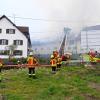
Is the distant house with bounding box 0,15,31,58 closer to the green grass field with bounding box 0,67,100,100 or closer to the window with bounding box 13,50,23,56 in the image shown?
the window with bounding box 13,50,23,56

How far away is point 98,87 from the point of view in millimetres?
20109

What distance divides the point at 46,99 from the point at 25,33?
233ft

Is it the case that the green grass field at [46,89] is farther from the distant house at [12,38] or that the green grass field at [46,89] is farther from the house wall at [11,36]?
the house wall at [11,36]

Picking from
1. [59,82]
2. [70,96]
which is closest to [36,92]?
[70,96]

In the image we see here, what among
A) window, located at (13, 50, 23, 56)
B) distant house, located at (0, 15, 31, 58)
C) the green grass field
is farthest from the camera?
distant house, located at (0, 15, 31, 58)

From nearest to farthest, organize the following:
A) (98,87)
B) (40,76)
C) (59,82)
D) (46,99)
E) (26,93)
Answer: (46,99) < (26,93) < (98,87) < (59,82) < (40,76)

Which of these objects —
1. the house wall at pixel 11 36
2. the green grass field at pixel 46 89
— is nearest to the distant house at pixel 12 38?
the house wall at pixel 11 36

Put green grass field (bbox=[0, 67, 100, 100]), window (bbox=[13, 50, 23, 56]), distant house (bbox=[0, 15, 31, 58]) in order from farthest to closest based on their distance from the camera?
1. distant house (bbox=[0, 15, 31, 58])
2. window (bbox=[13, 50, 23, 56])
3. green grass field (bbox=[0, 67, 100, 100])

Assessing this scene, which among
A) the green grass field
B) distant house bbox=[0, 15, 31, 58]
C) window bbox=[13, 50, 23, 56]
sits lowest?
the green grass field

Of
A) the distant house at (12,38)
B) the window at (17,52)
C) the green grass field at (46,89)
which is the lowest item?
the green grass field at (46,89)

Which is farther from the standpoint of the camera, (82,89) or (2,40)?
(2,40)

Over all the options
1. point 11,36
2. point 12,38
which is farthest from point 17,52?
point 11,36

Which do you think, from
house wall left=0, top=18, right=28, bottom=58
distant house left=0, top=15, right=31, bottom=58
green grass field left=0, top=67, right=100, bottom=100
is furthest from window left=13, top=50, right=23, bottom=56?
green grass field left=0, top=67, right=100, bottom=100

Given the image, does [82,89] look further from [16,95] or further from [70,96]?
[16,95]
